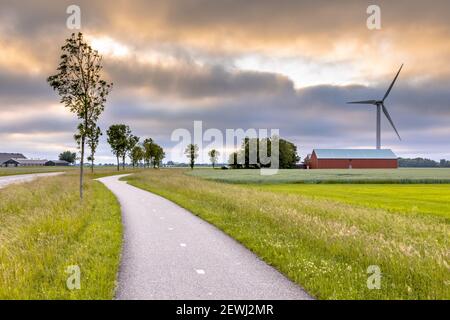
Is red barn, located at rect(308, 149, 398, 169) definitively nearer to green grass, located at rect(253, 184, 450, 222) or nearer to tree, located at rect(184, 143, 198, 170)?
tree, located at rect(184, 143, 198, 170)

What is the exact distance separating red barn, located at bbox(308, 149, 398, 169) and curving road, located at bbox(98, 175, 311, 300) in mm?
132789

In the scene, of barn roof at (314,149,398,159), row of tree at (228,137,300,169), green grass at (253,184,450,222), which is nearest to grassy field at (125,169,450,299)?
green grass at (253,184,450,222)

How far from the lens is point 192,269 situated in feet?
25.6

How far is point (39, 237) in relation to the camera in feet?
35.5

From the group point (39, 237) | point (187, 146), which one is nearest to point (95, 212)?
point (39, 237)

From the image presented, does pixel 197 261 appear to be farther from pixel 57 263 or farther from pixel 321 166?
pixel 321 166

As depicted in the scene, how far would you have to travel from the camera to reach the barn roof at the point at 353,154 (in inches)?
5556

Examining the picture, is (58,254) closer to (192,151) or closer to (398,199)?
(398,199)

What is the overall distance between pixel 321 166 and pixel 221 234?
132441 millimetres

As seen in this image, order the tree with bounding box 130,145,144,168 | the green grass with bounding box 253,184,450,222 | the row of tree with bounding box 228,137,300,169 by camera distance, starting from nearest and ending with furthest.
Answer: the green grass with bounding box 253,184,450,222
the tree with bounding box 130,145,144,168
the row of tree with bounding box 228,137,300,169

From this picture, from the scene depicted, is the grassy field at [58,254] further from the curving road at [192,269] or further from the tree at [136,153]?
the tree at [136,153]

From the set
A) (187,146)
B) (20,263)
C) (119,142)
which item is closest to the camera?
(20,263)

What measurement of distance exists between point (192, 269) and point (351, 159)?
14124 cm

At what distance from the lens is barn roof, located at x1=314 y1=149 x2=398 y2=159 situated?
141125 millimetres
